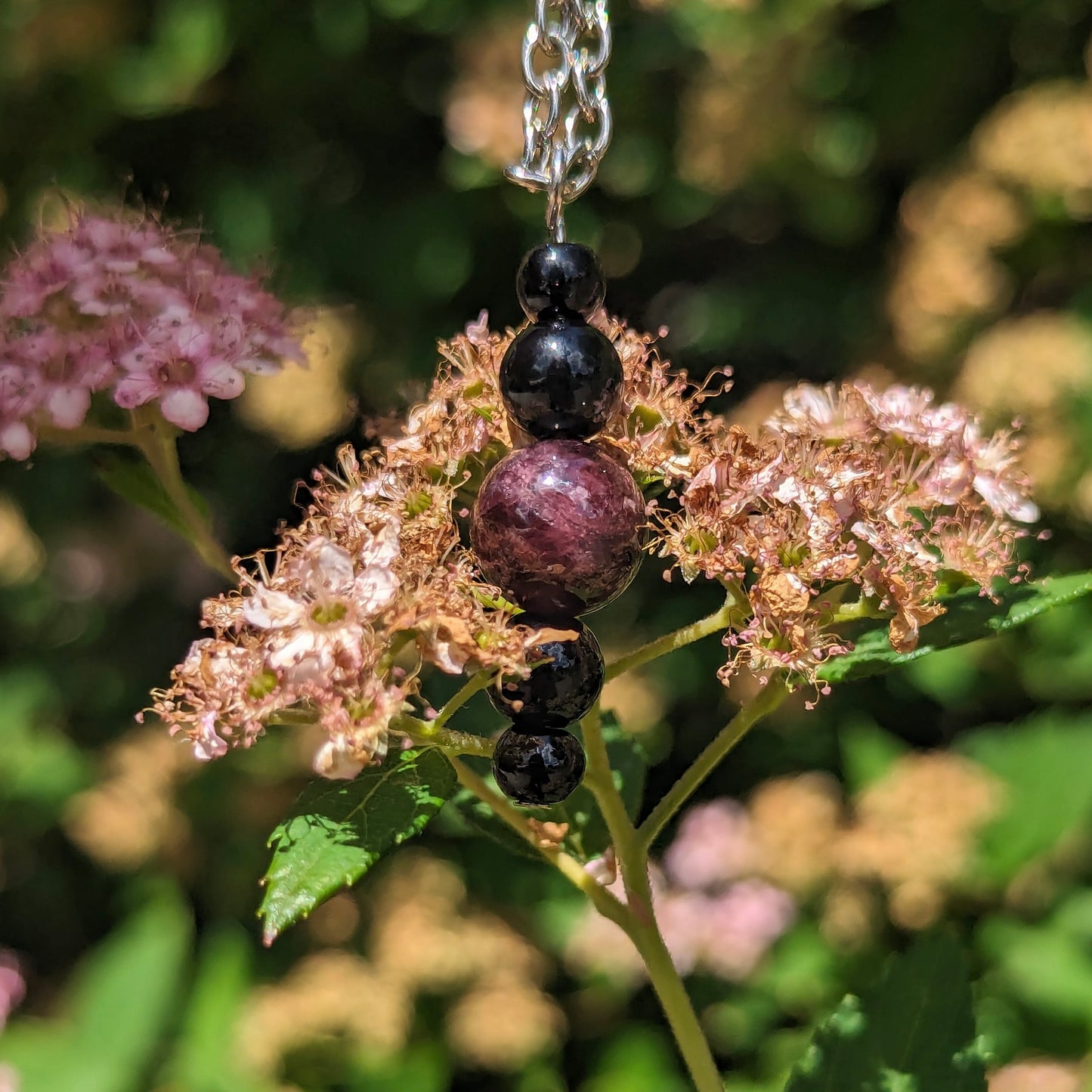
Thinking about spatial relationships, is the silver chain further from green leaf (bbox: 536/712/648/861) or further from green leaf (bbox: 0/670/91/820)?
green leaf (bbox: 0/670/91/820)

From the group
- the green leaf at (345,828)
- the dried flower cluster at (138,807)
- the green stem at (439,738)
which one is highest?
the dried flower cluster at (138,807)

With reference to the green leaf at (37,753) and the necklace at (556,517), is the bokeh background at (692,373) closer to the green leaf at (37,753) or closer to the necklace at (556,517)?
the green leaf at (37,753)

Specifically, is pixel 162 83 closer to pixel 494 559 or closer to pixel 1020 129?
pixel 1020 129

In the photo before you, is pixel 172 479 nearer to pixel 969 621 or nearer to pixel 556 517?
pixel 556 517

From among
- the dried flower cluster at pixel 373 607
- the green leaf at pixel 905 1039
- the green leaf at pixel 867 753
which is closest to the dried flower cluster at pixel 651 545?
the dried flower cluster at pixel 373 607

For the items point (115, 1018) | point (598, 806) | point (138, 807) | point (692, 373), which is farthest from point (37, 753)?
point (598, 806)

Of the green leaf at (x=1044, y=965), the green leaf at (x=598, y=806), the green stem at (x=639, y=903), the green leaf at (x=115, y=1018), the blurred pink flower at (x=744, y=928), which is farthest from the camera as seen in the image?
the green leaf at (x=115, y=1018)

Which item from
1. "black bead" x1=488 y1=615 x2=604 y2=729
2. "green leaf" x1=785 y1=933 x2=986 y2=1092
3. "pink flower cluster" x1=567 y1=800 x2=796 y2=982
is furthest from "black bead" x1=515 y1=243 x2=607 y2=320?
"pink flower cluster" x1=567 y1=800 x2=796 y2=982
